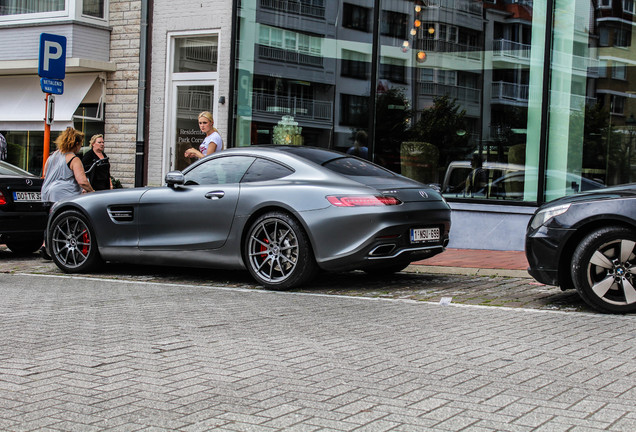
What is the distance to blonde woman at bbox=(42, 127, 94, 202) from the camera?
10945mm

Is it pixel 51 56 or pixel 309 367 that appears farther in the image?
pixel 51 56

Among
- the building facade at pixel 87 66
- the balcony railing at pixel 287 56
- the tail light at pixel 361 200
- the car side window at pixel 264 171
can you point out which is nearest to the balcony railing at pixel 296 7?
the balcony railing at pixel 287 56

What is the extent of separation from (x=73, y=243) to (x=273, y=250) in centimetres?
288

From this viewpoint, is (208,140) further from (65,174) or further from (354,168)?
(354,168)

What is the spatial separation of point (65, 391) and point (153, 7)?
12696mm

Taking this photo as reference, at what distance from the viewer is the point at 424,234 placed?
8125mm

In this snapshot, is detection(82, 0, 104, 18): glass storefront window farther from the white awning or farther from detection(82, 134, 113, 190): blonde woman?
detection(82, 134, 113, 190): blonde woman

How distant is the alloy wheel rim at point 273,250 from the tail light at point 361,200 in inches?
20.0

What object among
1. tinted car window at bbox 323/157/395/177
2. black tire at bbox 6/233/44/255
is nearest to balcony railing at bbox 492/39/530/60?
tinted car window at bbox 323/157/395/177

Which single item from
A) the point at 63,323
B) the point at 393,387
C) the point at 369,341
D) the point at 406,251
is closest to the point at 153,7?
the point at 406,251

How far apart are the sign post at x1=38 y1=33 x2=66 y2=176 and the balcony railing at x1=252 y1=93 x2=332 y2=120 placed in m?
3.38

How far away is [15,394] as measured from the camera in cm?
407

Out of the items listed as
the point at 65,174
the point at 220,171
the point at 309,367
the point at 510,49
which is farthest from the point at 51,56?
the point at 309,367

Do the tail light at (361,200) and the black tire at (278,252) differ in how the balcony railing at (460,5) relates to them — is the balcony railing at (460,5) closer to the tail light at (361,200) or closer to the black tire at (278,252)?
the tail light at (361,200)
